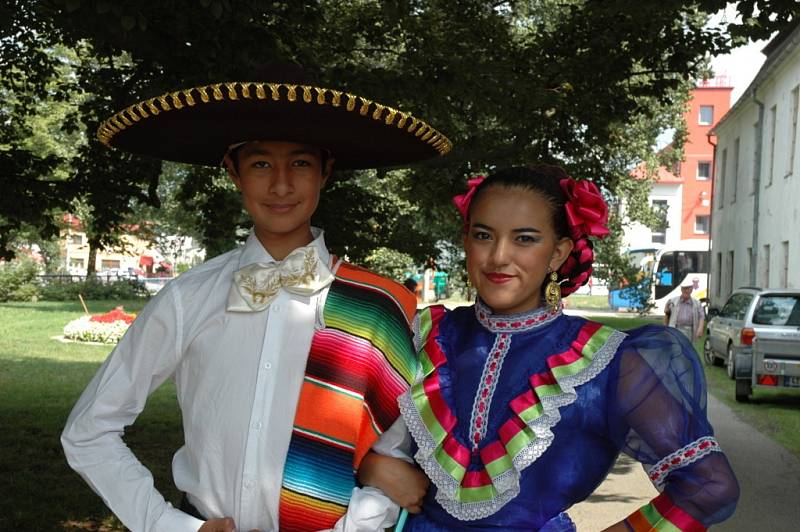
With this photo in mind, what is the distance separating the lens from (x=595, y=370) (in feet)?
7.43

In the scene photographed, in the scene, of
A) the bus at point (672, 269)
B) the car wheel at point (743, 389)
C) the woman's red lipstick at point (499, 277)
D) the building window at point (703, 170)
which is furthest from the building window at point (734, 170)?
the building window at point (703, 170)

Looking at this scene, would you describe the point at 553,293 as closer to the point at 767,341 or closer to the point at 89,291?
the point at 767,341

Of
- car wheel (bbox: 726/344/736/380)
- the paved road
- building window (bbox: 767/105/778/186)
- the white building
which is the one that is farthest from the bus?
the paved road

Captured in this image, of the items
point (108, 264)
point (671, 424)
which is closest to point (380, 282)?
point (671, 424)

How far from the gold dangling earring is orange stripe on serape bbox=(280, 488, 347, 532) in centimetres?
79

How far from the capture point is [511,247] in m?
2.40

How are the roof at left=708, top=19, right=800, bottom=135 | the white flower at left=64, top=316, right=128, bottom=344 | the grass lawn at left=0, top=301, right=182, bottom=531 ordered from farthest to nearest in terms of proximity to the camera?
the white flower at left=64, top=316, right=128, bottom=344
the roof at left=708, top=19, right=800, bottom=135
the grass lawn at left=0, top=301, right=182, bottom=531

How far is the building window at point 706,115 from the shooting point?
197 ft

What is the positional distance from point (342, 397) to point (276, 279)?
0.36m

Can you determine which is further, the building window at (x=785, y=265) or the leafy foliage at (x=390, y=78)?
the building window at (x=785, y=265)

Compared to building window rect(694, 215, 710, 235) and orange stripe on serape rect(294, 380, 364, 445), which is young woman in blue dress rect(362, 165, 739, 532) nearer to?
orange stripe on serape rect(294, 380, 364, 445)

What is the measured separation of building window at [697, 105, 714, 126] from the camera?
5991cm

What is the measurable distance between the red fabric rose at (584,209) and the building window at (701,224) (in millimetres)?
62387

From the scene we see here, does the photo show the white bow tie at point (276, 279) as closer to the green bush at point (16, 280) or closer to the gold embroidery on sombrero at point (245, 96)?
the gold embroidery on sombrero at point (245, 96)
